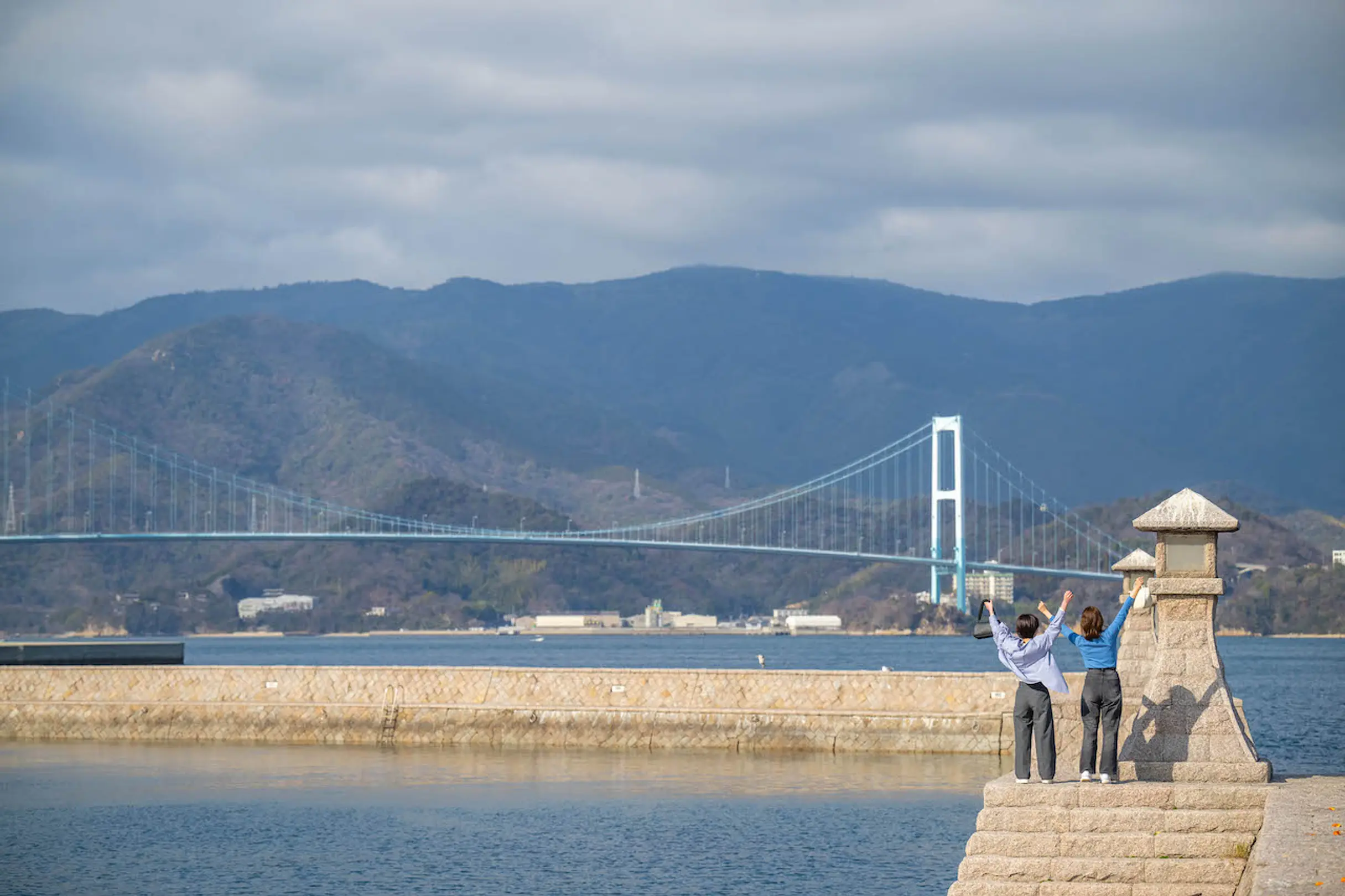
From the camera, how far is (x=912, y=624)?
110 meters

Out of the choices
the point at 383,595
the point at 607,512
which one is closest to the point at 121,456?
the point at 383,595

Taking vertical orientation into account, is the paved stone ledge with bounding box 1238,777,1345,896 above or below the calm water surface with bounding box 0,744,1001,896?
above

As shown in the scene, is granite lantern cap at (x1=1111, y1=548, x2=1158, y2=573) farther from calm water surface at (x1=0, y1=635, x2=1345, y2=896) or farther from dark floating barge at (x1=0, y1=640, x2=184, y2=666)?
dark floating barge at (x1=0, y1=640, x2=184, y2=666)

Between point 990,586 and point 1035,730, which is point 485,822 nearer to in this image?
point 1035,730

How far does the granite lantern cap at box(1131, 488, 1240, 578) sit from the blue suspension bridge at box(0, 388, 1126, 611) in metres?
60.0

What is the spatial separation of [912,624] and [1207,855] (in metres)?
101

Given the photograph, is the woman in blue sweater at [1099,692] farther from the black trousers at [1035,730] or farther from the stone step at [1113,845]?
the stone step at [1113,845]

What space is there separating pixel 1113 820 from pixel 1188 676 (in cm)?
129

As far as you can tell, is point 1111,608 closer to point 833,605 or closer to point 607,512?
point 833,605

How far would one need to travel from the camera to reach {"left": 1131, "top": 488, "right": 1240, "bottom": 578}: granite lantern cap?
1076 centimetres

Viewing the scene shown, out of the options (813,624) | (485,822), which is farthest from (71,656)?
(813,624)

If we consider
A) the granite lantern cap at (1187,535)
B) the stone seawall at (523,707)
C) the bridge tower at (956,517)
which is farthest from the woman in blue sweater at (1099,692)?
the bridge tower at (956,517)

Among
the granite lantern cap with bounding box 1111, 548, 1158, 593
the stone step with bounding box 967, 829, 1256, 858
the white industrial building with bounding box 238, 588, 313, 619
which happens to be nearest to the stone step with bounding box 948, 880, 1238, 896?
the stone step with bounding box 967, 829, 1256, 858

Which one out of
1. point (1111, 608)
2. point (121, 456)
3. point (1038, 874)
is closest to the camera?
point (1038, 874)
